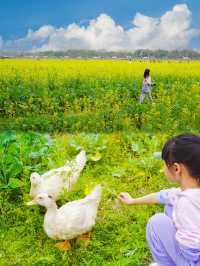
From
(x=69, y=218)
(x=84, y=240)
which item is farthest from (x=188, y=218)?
(x=84, y=240)

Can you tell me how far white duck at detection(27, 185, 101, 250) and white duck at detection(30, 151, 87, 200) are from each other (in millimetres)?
457

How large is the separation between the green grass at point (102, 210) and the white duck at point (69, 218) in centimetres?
14

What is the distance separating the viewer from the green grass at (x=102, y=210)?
3.90 metres

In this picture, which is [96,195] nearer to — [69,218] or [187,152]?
[69,218]

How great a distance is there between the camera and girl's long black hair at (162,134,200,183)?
2789mm

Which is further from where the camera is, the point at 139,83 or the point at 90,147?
the point at 139,83

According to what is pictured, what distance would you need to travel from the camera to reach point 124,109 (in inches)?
402

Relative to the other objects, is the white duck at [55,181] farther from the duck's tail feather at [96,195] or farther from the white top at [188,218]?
the white top at [188,218]

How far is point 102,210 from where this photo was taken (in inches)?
181

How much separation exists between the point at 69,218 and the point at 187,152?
132 cm

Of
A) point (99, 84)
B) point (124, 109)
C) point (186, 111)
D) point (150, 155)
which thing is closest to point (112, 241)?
point (150, 155)

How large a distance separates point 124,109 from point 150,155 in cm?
431

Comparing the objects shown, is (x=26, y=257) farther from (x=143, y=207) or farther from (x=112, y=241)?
(x=143, y=207)

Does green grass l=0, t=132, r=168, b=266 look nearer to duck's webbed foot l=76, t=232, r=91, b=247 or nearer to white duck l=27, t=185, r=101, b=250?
duck's webbed foot l=76, t=232, r=91, b=247
